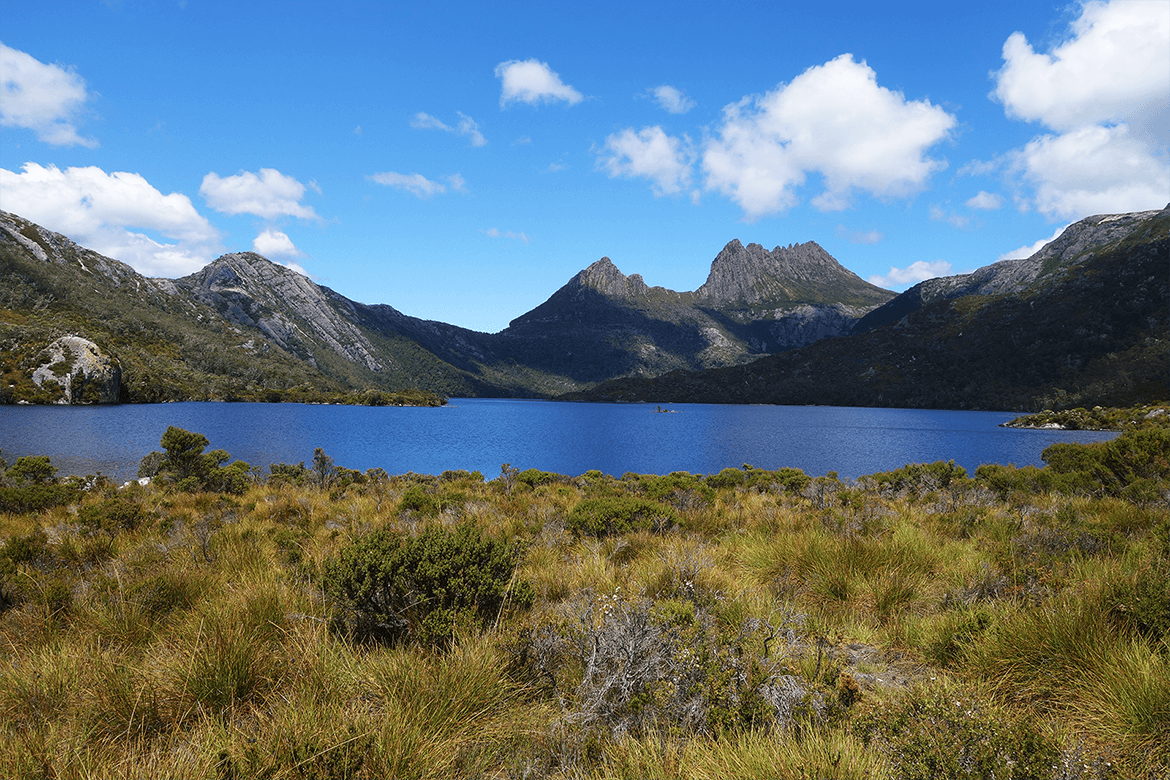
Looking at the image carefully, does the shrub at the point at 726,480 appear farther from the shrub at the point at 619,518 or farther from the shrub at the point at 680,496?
the shrub at the point at 619,518

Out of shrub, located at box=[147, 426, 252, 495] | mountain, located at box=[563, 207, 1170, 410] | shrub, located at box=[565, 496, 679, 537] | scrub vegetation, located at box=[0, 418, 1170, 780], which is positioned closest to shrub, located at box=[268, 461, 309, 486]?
shrub, located at box=[147, 426, 252, 495]

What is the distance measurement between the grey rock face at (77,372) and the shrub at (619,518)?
12164cm

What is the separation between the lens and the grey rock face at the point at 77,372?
286ft

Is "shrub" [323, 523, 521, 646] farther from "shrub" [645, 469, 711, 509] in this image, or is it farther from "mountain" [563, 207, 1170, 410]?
"mountain" [563, 207, 1170, 410]

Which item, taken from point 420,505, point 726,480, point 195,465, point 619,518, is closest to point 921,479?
point 726,480

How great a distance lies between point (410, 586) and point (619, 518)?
5.11 m

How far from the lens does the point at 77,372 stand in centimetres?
8850

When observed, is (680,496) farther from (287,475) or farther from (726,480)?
(287,475)

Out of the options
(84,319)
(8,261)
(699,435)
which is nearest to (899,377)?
(699,435)

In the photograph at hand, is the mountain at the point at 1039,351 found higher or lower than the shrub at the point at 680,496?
higher

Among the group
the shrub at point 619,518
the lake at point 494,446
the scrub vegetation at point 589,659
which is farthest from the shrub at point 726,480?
the lake at point 494,446

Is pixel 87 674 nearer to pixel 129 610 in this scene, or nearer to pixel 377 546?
pixel 129 610

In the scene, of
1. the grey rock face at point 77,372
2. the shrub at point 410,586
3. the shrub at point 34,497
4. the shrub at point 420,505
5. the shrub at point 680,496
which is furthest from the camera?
the grey rock face at point 77,372

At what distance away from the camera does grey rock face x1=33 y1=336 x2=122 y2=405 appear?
8719 cm
